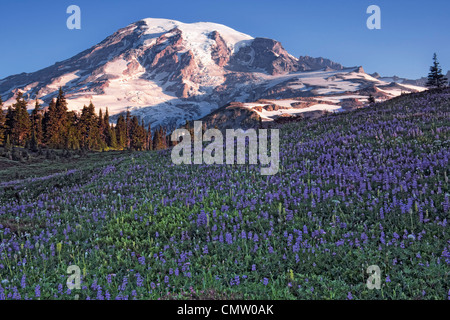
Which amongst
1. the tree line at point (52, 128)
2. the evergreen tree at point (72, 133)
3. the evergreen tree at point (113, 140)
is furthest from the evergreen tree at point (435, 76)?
the evergreen tree at point (113, 140)

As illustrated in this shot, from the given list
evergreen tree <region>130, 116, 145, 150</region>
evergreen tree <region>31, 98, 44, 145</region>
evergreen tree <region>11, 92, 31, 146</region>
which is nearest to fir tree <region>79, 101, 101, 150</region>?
evergreen tree <region>31, 98, 44, 145</region>

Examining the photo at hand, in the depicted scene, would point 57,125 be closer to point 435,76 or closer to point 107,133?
point 107,133

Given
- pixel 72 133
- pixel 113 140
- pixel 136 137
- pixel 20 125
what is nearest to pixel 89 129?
pixel 72 133

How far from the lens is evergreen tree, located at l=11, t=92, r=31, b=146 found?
251 feet

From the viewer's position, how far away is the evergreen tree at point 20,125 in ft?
251

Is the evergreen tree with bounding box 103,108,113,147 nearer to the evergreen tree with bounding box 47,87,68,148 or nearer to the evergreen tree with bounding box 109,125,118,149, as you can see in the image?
the evergreen tree with bounding box 109,125,118,149

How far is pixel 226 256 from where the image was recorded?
267 inches

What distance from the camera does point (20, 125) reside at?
76688 millimetres

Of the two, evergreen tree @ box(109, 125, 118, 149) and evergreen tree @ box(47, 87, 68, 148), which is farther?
evergreen tree @ box(109, 125, 118, 149)

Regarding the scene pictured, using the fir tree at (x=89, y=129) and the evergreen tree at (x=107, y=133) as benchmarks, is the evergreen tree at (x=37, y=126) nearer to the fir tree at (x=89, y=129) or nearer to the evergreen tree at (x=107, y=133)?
the fir tree at (x=89, y=129)

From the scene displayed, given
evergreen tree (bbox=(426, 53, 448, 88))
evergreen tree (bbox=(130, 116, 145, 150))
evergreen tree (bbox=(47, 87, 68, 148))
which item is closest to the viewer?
evergreen tree (bbox=(426, 53, 448, 88))

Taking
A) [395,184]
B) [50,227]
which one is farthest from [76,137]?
[395,184]

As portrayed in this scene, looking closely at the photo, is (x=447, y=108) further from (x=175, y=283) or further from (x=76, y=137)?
(x=76, y=137)

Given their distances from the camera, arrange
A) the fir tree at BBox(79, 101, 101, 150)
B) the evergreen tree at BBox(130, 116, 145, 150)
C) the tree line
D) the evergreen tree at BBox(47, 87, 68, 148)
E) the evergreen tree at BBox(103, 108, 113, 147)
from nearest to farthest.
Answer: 1. the tree line
2. the evergreen tree at BBox(47, 87, 68, 148)
3. the fir tree at BBox(79, 101, 101, 150)
4. the evergreen tree at BBox(103, 108, 113, 147)
5. the evergreen tree at BBox(130, 116, 145, 150)
